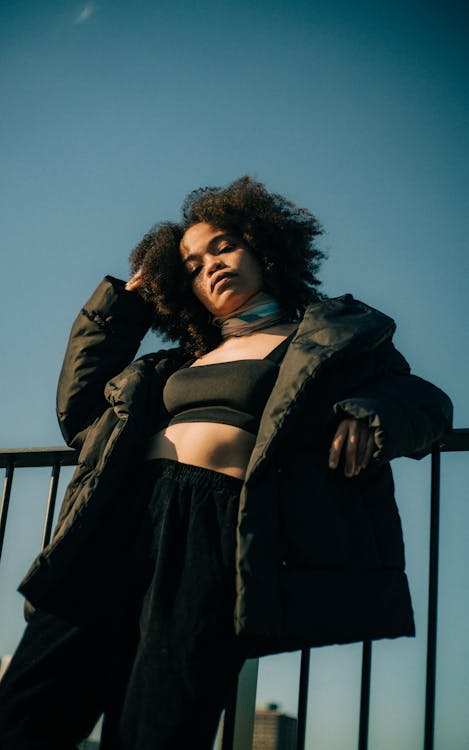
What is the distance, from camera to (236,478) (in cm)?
217

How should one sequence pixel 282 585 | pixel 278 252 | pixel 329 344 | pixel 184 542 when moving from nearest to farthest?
pixel 282 585 → pixel 184 542 → pixel 329 344 → pixel 278 252

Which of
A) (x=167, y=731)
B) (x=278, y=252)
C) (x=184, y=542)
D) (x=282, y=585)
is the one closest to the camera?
(x=167, y=731)

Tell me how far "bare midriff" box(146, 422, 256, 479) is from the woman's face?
0.71 meters

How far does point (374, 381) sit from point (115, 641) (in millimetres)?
1070

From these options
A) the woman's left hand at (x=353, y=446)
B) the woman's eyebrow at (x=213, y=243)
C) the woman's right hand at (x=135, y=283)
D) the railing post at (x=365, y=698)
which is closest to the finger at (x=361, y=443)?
the woman's left hand at (x=353, y=446)

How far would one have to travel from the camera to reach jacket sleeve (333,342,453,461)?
2.08 meters

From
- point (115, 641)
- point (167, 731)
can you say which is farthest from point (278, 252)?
point (167, 731)

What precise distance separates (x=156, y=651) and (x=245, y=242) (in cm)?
173

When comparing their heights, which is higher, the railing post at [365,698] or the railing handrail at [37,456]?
the railing handrail at [37,456]

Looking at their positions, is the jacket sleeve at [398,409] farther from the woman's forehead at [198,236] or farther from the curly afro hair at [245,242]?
the woman's forehead at [198,236]

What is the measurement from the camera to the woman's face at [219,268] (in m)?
2.89

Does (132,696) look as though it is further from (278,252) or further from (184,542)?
(278,252)

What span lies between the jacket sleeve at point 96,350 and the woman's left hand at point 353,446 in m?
1.05

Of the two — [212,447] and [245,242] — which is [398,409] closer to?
[212,447]
